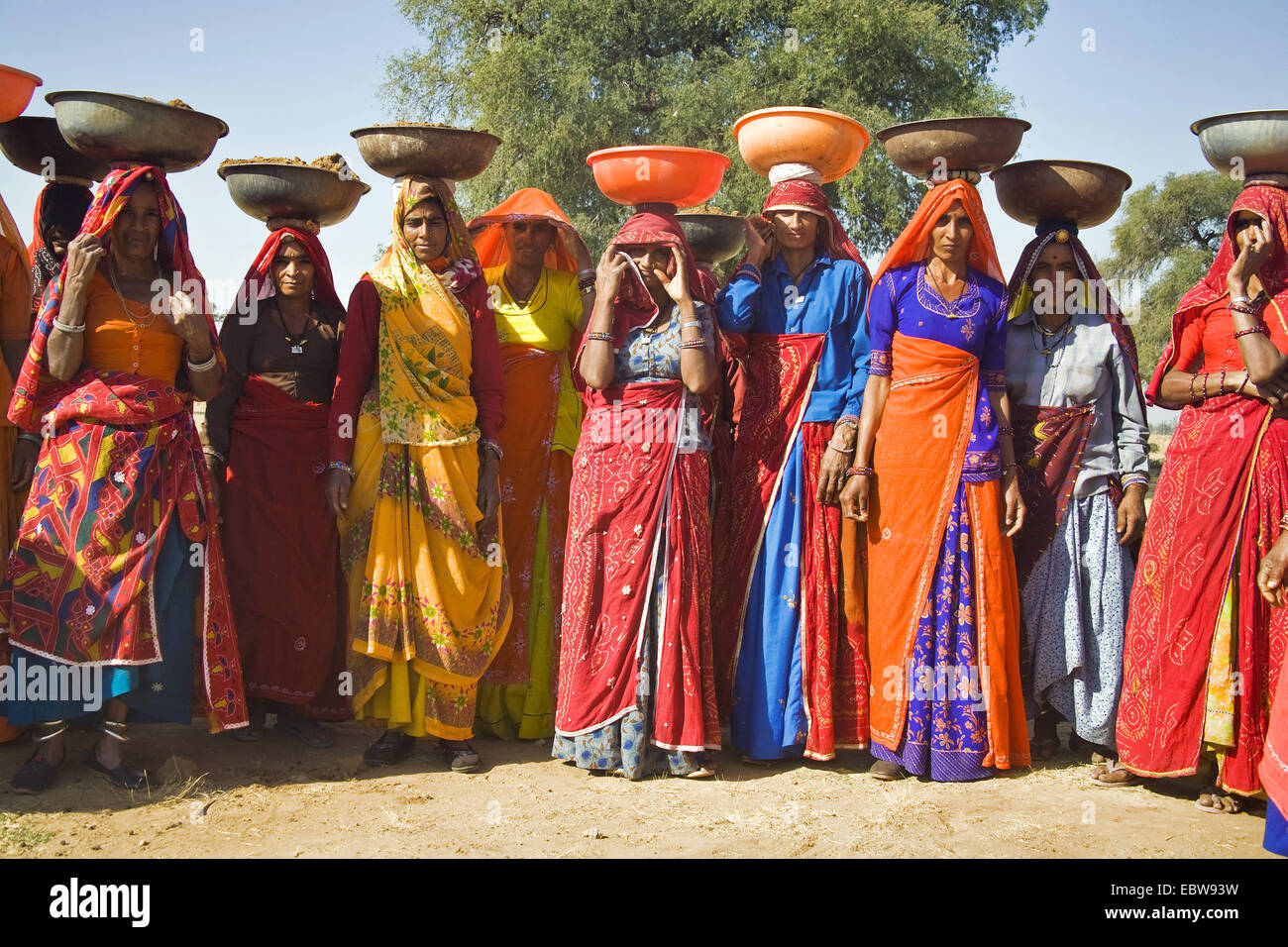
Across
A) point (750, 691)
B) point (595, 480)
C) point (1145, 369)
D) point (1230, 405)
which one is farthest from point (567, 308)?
point (1145, 369)

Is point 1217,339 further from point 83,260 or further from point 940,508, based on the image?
point 83,260

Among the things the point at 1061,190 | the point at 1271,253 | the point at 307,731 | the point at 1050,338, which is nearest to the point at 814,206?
the point at 1061,190

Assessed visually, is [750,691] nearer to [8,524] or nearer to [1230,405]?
[1230,405]

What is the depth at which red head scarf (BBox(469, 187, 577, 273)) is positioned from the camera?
5.47 m

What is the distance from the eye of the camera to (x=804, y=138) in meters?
5.14

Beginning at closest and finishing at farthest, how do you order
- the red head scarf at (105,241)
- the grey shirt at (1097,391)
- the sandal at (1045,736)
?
the red head scarf at (105,241) → the grey shirt at (1097,391) → the sandal at (1045,736)

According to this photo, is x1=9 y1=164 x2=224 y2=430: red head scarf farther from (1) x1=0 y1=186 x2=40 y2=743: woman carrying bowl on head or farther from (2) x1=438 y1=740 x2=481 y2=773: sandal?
(2) x1=438 y1=740 x2=481 y2=773: sandal

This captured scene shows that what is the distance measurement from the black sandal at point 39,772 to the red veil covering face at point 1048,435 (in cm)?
424

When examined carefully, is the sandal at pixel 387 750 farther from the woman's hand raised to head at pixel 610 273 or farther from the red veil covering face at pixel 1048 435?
the red veil covering face at pixel 1048 435

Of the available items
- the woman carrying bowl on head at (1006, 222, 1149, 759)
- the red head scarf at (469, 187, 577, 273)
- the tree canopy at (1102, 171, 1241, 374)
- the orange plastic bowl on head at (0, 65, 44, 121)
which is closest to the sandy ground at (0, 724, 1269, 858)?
the woman carrying bowl on head at (1006, 222, 1149, 759)

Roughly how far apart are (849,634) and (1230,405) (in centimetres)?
184

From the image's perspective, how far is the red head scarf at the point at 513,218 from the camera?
17.9 feet

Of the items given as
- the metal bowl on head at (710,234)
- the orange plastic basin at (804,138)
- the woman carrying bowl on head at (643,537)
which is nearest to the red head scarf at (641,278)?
the woman carrying bowl on head at (643,537)

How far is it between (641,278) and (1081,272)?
6.67 feet
